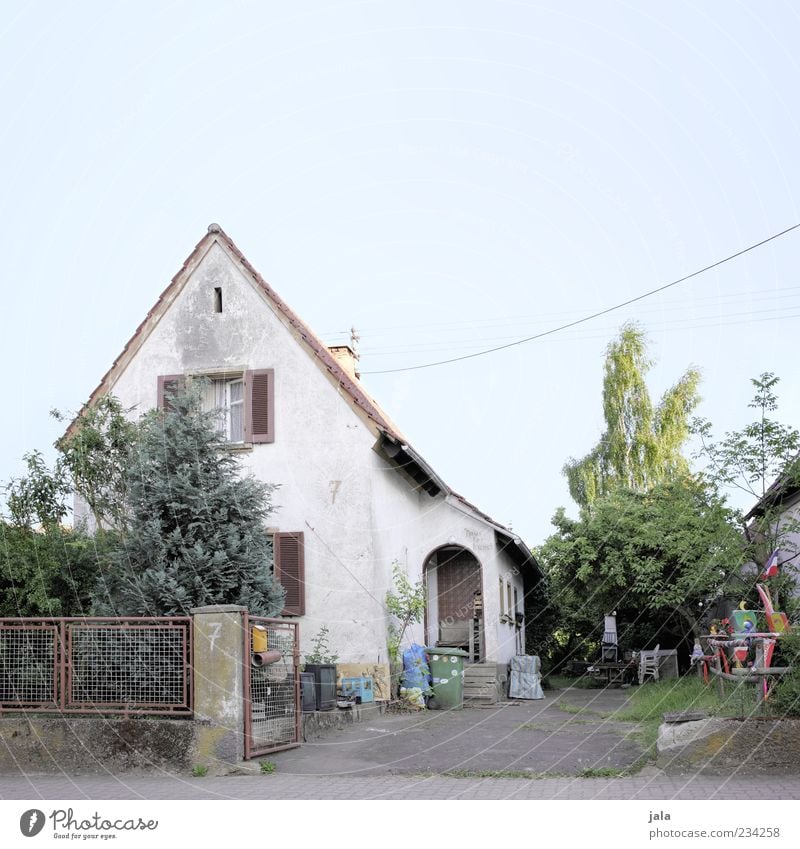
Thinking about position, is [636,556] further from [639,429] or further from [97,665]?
[97,665]

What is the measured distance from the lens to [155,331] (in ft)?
57.2

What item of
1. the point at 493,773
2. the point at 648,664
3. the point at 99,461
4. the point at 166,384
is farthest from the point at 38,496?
the point at 648,664

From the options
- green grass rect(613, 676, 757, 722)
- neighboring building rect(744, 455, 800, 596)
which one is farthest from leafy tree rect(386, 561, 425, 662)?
neighboring building rect(744, 455, 800, 596)

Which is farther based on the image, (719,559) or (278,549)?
(278,549)

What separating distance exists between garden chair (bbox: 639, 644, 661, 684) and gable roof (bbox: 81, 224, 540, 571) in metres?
6.40

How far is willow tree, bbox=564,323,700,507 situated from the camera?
26016 mm

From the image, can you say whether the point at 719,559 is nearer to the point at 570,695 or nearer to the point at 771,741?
the point at 771,741

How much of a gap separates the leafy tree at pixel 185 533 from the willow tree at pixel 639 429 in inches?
596

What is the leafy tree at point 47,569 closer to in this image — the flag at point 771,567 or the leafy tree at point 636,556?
the flag at point 771,567

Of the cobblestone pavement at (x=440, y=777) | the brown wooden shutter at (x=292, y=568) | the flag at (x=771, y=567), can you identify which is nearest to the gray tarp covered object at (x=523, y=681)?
the brown wooden shutter at (x=292, y=568)

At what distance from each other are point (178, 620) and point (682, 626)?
16.1 meters

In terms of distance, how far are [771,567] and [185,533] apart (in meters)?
7.03
